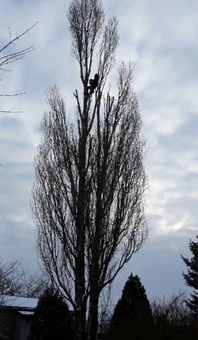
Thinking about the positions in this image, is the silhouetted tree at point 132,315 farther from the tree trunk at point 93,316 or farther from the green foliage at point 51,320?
the green foliage at point 51,320

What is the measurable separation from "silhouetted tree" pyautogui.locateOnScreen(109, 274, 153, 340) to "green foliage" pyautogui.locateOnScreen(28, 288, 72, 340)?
52.6 inches

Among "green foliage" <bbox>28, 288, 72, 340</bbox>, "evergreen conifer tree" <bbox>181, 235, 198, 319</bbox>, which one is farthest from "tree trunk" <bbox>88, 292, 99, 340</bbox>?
"evergreen conifer tree" <bbox>181, 235, 198, 319</bbox>

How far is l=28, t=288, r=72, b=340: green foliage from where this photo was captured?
1154 cm

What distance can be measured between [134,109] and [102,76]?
1.43 metres

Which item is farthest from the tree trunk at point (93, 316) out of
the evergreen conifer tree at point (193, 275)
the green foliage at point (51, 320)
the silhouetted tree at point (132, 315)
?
the evergreen conifer tree at point (193, 275)

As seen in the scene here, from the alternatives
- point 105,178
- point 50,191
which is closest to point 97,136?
point 105,178

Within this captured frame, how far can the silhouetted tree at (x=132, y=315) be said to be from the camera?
9039 millimetres

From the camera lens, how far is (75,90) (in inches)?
496

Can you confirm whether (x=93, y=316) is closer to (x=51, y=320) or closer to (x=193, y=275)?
(x=51, y=320)

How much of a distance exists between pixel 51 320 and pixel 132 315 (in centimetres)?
237

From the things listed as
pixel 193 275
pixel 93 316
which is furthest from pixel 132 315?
pixel 193 275

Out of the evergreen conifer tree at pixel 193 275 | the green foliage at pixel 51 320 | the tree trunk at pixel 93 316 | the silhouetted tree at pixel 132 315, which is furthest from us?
the evergreen conifer tree at pixel 193 275

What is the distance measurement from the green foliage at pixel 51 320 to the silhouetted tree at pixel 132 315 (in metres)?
1.34

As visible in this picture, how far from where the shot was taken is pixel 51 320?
1168 cm
